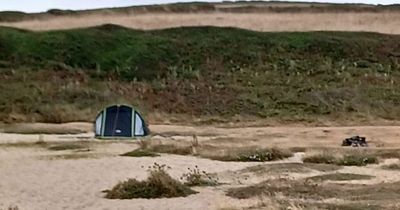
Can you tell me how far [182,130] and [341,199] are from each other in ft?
99.9

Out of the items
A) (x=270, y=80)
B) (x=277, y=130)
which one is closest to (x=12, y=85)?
(x=270, y=80)

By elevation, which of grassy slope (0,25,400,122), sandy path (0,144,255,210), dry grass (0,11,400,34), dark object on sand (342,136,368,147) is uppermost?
dry grass (0,11,400,34)

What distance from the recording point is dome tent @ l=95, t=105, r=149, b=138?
1734 inches

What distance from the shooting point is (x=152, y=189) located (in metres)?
20.7

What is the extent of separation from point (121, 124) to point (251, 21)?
43184 mm

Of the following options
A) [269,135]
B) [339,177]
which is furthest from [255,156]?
[269,135]

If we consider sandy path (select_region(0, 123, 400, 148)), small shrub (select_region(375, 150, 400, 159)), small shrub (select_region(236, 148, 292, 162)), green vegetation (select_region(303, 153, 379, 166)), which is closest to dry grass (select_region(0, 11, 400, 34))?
sandy path (select_region(0, 123, 400, 148))

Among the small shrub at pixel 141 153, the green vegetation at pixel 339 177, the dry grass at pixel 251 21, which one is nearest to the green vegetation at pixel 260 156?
the small shrub at pixel 141 153

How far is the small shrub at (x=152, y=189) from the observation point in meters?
20.5

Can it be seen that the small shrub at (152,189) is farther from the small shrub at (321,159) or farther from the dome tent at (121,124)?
the dome tent at (121,124)

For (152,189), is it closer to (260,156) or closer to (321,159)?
(321,159)

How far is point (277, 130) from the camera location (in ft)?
163

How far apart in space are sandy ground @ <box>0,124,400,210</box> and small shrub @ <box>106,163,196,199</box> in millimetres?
380

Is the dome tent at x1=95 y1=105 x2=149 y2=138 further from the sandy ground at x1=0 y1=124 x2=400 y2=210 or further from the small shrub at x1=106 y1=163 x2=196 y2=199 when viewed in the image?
the small shrub at x1=106 y1=163 x2=196 y2=199
